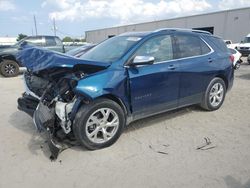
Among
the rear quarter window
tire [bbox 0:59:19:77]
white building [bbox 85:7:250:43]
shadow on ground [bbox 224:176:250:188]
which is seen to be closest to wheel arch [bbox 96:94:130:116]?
shadow on ground [bbox 224:176:250:188]

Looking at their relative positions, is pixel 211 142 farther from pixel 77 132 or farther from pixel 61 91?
pixel 61 91

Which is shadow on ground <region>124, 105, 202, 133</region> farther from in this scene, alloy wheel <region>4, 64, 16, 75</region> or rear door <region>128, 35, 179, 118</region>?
alloy wheel <region>4, 64, 16, 75</region>

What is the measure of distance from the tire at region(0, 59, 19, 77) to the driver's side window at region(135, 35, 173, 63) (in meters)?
8.92

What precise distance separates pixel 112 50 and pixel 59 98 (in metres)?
1.33

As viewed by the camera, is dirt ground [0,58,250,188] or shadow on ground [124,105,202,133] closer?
dirt ground [0,58,250,188]

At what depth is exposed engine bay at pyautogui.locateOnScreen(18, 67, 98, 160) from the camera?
3.70 m

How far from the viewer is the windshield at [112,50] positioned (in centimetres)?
430

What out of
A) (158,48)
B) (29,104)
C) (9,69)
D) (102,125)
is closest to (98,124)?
(102,125)

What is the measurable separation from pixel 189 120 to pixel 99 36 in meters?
60.7

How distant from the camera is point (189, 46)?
16.7ft

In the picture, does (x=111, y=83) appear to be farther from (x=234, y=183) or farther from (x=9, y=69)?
(x=9, y=69)

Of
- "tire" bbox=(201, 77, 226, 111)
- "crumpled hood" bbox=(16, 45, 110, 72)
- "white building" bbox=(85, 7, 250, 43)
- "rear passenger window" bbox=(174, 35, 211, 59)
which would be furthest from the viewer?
"white building" bbox=(85, 7, 250, 43)

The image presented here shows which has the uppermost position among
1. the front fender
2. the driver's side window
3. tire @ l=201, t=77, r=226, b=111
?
the driver's side window

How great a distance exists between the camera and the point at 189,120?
17.0 ft
